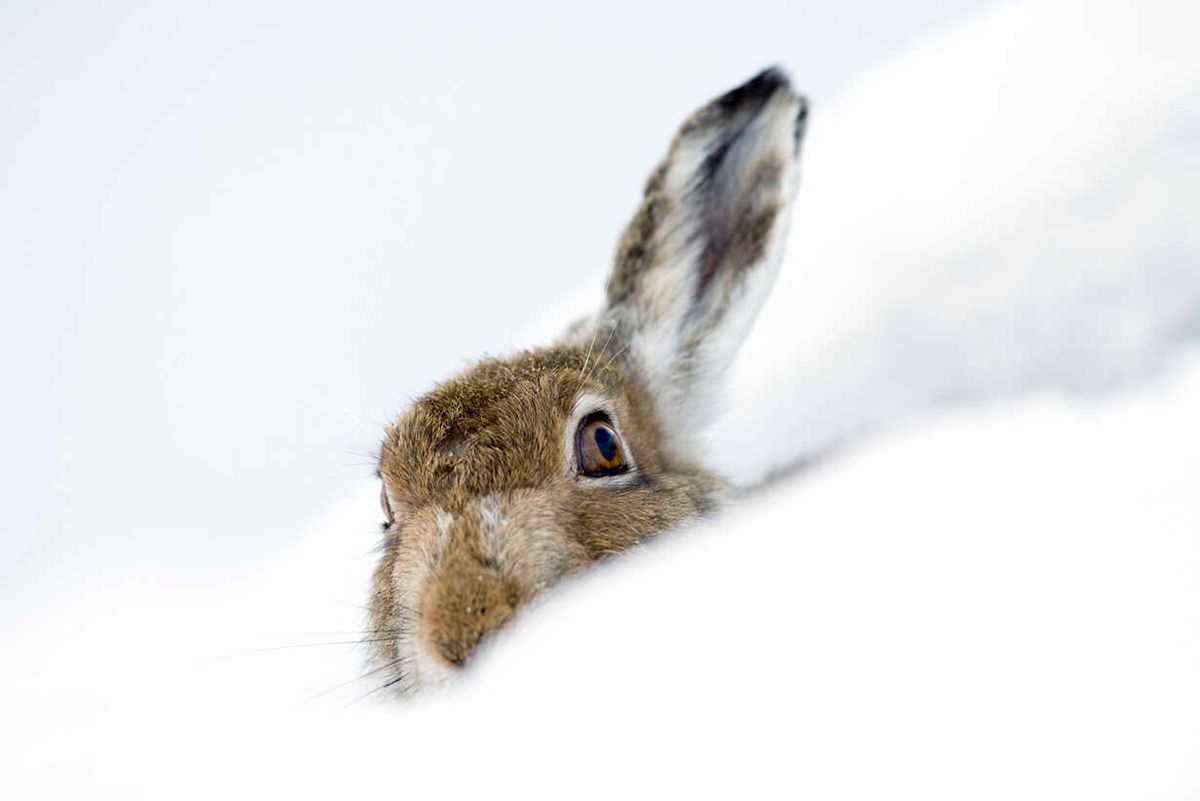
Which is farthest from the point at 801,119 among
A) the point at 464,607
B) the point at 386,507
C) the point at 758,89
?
the point at 464,607

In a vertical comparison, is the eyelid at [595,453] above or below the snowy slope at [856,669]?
above

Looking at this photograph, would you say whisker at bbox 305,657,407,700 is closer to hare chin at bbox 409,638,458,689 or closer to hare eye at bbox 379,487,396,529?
hare chin at bbox 409,638,458,689

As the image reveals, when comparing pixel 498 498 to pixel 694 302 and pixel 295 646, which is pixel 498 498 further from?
pixel 694 302

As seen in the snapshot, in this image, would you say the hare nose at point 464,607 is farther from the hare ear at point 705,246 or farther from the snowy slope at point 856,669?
the hare ear at point 705,246

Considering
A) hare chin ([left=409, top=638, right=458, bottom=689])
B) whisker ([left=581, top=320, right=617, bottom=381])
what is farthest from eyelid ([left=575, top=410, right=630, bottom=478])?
hare chin ([left=409, top=638, right=458, bottom=689])

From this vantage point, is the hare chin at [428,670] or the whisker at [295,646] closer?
the hare chin at [428,670]

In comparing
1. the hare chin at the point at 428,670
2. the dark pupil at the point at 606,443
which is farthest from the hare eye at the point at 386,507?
the hare chin at the point at 428,670
